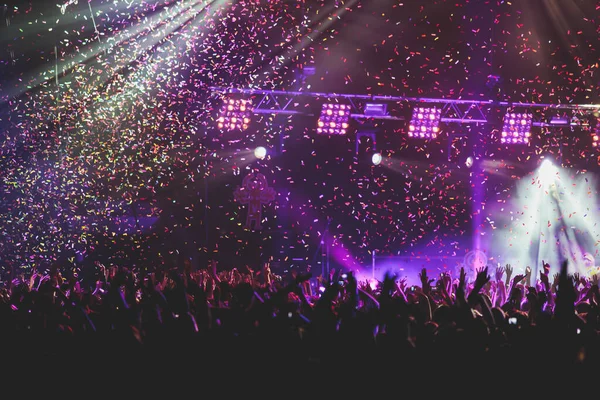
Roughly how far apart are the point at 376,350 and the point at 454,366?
0.97 ft

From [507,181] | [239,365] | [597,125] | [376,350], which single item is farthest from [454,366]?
[507,181]

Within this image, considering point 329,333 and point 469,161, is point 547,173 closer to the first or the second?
point 469,161

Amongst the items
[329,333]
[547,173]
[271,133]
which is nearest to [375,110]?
[271,133]

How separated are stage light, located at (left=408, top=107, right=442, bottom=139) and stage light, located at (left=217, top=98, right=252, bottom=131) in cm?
310

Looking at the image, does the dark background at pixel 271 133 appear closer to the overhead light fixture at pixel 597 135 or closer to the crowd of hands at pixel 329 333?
the overhead light fixture at pixel 597 135

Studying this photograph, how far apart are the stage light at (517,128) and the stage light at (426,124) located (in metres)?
1.38

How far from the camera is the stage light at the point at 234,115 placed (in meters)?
9.56

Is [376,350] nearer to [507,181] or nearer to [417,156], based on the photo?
[417,156]

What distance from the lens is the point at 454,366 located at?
2014mm

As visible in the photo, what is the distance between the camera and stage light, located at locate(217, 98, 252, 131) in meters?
9.56

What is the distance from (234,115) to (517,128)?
538cm

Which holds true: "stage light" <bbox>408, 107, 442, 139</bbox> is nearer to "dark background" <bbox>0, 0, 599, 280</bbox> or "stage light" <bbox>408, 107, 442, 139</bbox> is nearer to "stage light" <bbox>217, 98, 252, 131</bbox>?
"dark background" <bbox>0, 0, 599, 280</bbox>

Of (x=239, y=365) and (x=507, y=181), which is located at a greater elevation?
(x=239, y=365)

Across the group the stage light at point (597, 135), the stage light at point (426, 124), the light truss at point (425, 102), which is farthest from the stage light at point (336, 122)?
the stage light at point (597, 135)
